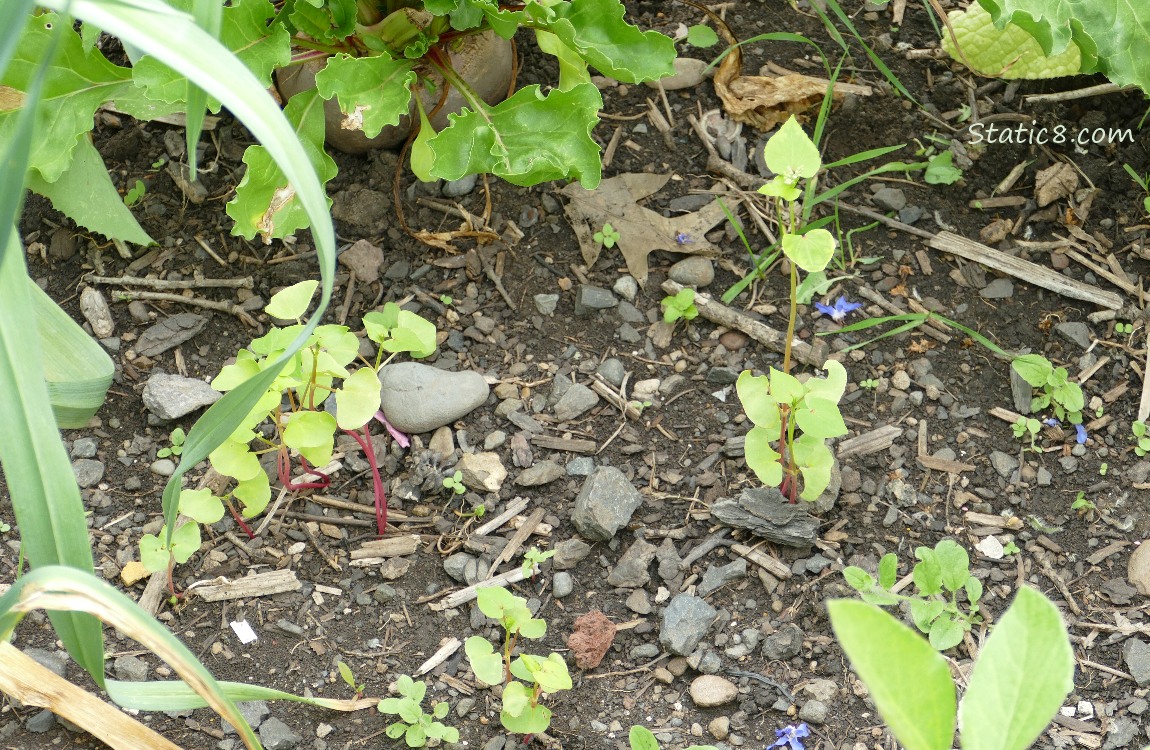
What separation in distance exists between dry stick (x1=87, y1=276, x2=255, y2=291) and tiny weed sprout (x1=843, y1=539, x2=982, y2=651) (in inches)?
53.4

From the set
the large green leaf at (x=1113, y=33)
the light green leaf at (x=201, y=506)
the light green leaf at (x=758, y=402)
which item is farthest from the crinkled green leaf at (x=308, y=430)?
the large green leaf at (x=1113, y=33)

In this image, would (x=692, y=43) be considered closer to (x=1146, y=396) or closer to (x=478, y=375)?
(x=478, y=375)

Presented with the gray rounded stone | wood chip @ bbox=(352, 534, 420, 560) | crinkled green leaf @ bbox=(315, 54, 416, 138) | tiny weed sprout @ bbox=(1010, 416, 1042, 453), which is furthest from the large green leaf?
wood chip @ bbox=(352, 534, 420, 560)

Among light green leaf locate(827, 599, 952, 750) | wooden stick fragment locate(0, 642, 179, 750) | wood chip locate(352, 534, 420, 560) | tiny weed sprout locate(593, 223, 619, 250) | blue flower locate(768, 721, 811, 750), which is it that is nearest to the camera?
light green leaf locate(827, 599, 952, 750)

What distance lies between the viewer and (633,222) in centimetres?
223

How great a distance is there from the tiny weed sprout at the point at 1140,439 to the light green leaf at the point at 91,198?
2002mm

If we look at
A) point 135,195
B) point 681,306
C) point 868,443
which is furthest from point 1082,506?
point 135,195

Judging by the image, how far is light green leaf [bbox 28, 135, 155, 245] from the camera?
2076mm

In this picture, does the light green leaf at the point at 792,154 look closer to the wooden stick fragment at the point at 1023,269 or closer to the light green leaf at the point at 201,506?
the wooden stick fragment at the point at 1023,269

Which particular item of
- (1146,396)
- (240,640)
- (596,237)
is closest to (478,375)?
(596,237)

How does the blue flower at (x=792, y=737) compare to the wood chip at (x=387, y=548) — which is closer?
the blue flower at (x=792, y=737)

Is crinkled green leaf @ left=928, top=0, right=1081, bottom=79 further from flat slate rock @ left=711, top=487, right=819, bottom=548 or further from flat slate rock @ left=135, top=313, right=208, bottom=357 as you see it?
flat slate rock @ left=135, top=313, right=208, bottom=357

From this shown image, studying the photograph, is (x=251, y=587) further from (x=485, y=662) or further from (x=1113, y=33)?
(x=1113, y=33)

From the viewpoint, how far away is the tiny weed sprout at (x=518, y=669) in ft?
4.92
